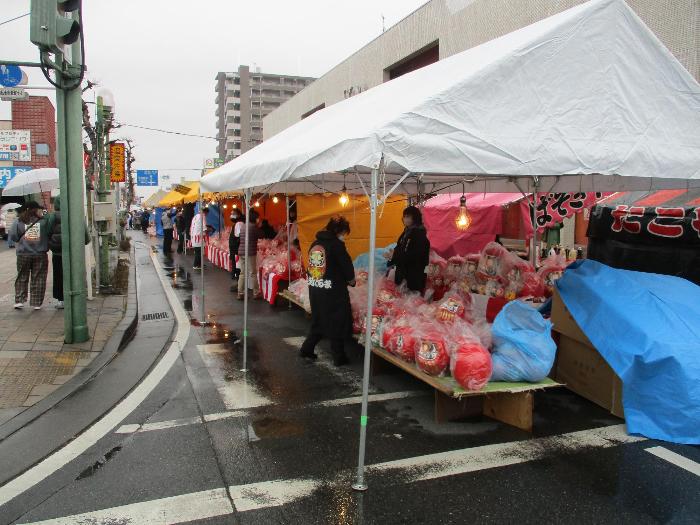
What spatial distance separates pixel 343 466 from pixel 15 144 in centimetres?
3492

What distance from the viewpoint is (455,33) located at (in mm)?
18984

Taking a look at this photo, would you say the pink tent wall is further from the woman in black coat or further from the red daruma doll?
the red daruma doll

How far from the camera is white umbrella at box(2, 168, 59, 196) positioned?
10.5m

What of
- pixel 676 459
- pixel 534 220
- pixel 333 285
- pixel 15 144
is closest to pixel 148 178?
pixel 15 144

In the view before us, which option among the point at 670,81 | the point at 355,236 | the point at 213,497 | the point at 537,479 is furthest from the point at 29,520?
the point at 355,236

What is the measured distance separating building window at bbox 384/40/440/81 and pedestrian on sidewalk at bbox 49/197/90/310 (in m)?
16.1

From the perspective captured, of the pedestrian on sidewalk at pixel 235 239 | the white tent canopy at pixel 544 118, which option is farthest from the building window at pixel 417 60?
the white tent canopy at pixel 544 118

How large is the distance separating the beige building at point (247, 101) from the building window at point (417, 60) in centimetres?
8365

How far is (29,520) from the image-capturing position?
3.26 meters

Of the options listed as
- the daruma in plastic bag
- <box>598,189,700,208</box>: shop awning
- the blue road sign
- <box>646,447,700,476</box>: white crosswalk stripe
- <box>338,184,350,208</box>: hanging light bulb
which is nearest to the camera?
<box>646,447,700,476</box>: white crosswalk stripe

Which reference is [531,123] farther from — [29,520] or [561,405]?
[29,520]

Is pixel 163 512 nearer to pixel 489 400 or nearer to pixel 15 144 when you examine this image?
pixel 489 400

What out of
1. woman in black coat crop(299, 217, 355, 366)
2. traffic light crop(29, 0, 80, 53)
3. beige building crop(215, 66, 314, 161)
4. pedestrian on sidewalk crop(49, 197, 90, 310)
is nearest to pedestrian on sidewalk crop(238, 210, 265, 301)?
pedestrian on sidewalk crop(49, 197, 90, 310)

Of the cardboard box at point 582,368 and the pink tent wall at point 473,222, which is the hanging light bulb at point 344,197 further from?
the cardboard box at point 582,368
